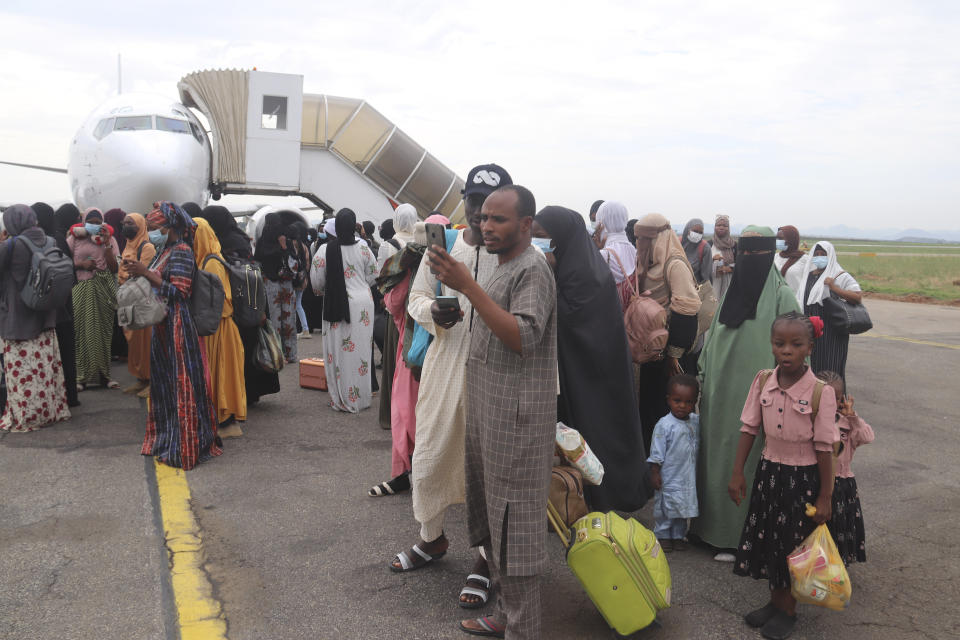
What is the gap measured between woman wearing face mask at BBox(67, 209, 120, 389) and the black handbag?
675cm

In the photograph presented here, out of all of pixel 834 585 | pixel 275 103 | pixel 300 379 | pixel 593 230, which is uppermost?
pixel 275 103

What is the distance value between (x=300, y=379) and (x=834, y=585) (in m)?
6.20

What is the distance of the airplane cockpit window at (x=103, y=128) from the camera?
12.5 m

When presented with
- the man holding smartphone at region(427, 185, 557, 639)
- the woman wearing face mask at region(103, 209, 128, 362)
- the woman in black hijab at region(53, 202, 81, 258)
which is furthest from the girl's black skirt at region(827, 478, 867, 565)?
the woman in black hijab at region(53, 202, 81, 258)

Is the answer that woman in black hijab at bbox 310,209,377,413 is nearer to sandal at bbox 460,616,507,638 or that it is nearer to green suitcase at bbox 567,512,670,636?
sandal at bbox 460,616,507,638

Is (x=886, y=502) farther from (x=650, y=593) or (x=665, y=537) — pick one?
(x=650, y=593)

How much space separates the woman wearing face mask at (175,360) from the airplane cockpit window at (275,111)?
35.1ft

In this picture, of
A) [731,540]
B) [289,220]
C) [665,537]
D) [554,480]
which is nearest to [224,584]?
[554,480]

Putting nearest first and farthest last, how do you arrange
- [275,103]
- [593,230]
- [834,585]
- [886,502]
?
1. [834,585]
2. [886,502]
3. [593,230]
4. [275,103]

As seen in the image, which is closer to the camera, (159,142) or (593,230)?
(593,230)

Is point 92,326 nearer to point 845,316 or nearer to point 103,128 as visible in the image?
point 103,128

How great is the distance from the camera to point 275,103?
1534cm

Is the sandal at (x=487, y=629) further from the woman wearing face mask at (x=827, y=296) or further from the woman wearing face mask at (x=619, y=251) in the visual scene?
the woman wearing face mask at (x=827, y=296)

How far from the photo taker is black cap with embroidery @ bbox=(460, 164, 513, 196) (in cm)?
329
